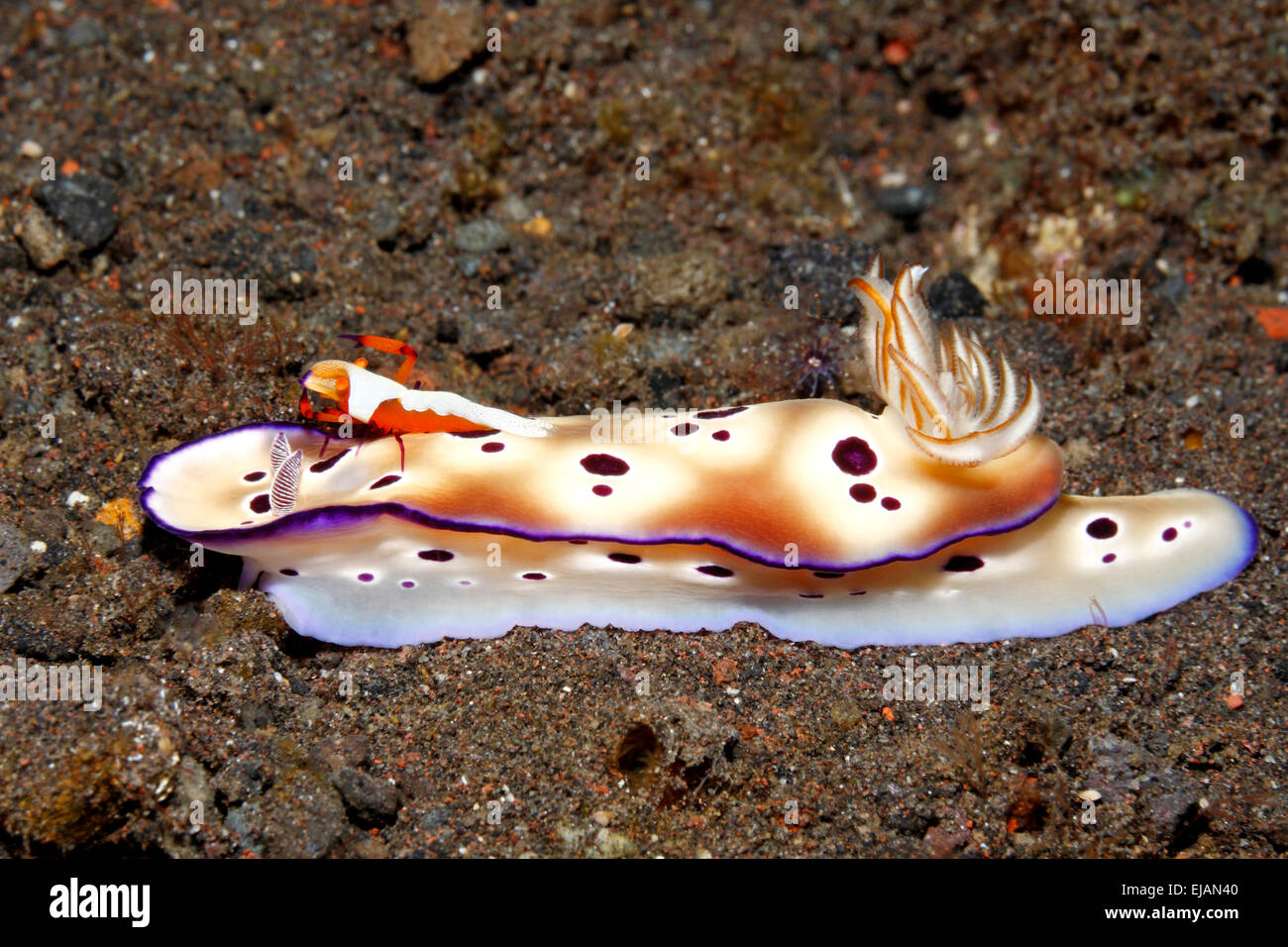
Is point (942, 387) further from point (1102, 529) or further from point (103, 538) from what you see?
point (103, 538)

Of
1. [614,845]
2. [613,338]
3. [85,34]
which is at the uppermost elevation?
[85,34]

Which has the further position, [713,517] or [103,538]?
[103,538]

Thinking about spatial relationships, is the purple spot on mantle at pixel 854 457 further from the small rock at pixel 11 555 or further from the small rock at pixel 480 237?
the small rock at pixel 11 555

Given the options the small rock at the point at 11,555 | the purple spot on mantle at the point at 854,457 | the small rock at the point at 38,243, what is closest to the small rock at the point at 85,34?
the small rock at the point at 38,243

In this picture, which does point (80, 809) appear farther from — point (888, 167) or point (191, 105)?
point (888, 167)

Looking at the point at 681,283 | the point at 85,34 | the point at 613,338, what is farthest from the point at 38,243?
the point at 681,283

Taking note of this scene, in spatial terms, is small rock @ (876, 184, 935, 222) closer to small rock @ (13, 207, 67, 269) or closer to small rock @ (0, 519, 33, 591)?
small rock @ (13, 207, 67, 269)

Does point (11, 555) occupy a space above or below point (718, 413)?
below
